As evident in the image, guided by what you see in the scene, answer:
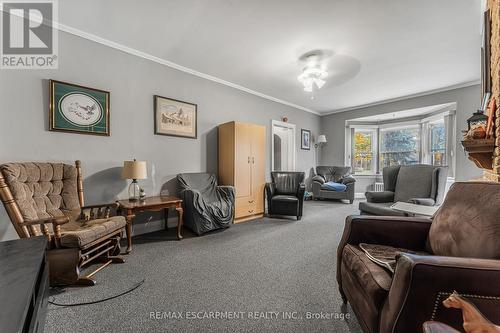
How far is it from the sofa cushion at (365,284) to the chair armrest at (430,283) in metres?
0.13

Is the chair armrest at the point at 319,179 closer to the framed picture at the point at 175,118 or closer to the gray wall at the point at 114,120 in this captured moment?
the gray wall at the point at 114,120

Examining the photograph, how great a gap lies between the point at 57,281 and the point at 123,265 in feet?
1.66

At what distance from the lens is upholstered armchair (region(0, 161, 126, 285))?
1745mm

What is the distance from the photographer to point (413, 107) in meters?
4.92

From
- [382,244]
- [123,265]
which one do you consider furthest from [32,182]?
[382,244]

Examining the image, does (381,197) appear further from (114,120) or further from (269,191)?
(114,120)

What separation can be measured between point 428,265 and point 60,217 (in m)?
2.36

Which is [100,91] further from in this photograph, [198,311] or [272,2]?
[198,311]

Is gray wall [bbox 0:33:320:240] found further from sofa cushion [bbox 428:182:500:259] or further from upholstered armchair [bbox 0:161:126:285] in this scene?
sofa cushion [bbox 428:182:500:259]

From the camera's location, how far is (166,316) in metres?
1.45

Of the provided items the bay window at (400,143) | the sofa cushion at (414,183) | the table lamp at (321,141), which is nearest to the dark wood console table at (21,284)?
the sofa cushion at (414,183)

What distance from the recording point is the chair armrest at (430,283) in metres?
0.75

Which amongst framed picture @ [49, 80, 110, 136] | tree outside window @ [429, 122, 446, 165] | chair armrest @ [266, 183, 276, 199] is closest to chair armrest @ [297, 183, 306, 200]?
chair armrest @ [266, 183, 276, 199]

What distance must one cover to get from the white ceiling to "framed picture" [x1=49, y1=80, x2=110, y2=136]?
0.71 metres
